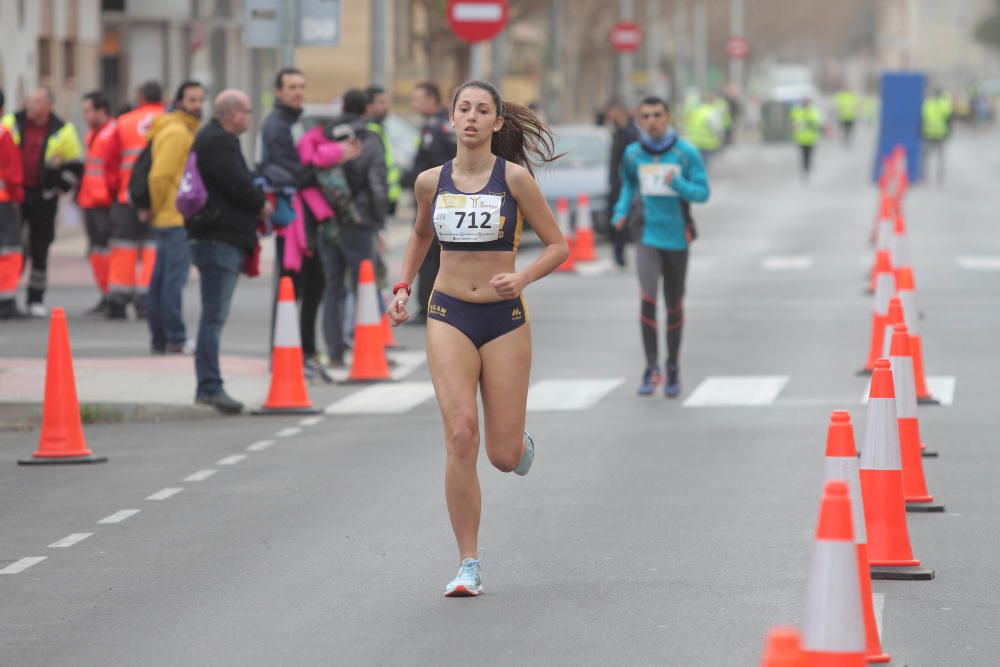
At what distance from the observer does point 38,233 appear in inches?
806

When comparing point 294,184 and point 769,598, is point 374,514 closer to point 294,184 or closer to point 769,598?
point 769,598

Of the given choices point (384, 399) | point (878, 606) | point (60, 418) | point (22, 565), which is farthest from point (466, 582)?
point (384, 399)

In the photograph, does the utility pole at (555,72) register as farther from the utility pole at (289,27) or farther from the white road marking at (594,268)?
the utility pole at (289,27)

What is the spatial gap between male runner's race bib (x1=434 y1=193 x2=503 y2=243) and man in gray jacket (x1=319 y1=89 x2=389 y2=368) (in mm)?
7920

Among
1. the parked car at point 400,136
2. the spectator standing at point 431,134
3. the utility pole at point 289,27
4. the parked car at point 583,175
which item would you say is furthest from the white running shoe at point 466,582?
the parked car at point 400,136

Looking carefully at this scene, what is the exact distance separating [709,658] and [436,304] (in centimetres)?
188

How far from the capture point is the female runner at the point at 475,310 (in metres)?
8.24

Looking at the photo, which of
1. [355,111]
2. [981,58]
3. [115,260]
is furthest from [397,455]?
[981,58]

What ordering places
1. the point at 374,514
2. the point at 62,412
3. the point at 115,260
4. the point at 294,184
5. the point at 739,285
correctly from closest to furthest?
the point at 374,514 → the point at 62,412 → the point at 294,184 → the point at 115,260 → the point at 739,285

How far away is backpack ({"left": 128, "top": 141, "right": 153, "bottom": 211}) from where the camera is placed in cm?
1688

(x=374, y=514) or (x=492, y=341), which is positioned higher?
(x=492, y=341)

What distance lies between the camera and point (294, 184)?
602 inches

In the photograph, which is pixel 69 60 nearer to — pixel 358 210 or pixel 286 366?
pixel 358 210

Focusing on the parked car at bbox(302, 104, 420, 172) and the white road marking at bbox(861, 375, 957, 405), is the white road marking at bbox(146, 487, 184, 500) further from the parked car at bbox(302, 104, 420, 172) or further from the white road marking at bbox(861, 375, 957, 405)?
the parked car at bbox(302, 104, 420, 172)
